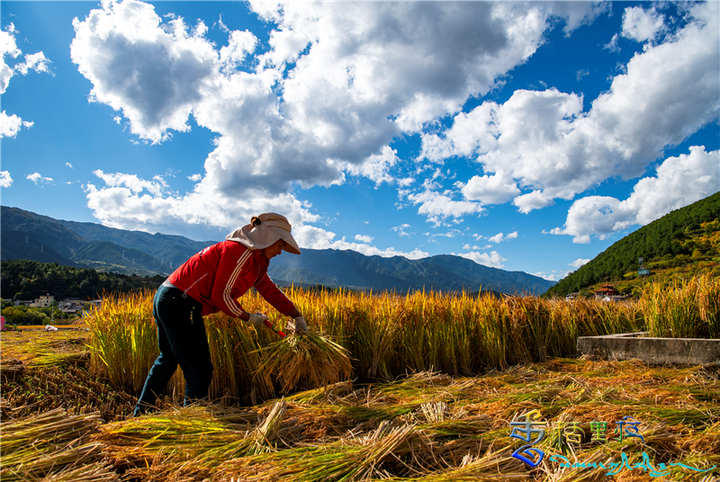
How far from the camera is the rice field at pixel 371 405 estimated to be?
1698 millimetres

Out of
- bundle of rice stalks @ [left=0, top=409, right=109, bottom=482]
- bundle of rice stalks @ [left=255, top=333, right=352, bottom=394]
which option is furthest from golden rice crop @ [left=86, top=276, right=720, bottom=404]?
bundle of rice stalks @ [left=0, top=409, right=109, bottom=482]

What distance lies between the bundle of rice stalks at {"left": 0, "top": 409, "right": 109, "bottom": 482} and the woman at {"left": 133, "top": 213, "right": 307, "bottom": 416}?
0.79m

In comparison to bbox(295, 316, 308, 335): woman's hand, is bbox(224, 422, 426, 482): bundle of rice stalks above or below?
below

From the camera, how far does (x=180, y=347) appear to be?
265 cm

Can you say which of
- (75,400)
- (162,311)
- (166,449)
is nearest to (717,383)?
(166,449)

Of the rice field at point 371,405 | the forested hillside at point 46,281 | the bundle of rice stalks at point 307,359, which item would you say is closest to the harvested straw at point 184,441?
the rice field at point 371,405

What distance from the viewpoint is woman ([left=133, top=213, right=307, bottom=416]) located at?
2652 mm

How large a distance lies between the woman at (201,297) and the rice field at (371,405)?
27cm

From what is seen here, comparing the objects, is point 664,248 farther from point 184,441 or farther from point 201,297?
point 184,441

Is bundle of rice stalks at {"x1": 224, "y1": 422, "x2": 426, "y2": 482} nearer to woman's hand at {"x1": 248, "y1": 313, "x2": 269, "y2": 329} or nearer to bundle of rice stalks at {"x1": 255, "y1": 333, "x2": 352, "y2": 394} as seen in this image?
bundle of rice stalks at {"x1": 255, "y1": 333, "x2": 352, "y2": 394}

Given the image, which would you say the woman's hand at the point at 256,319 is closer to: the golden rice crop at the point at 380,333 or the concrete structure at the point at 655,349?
the golden rice crop at the point at 380,333

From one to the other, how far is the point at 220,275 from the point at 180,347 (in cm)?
64

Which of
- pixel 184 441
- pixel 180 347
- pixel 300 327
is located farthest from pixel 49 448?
pixel 300 327

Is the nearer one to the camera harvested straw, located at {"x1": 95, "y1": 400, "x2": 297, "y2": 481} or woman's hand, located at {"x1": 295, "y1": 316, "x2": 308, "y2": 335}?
harvested straw, located at {"x1": 95, "y1": 400, "x2": 297, "y2": 481}
